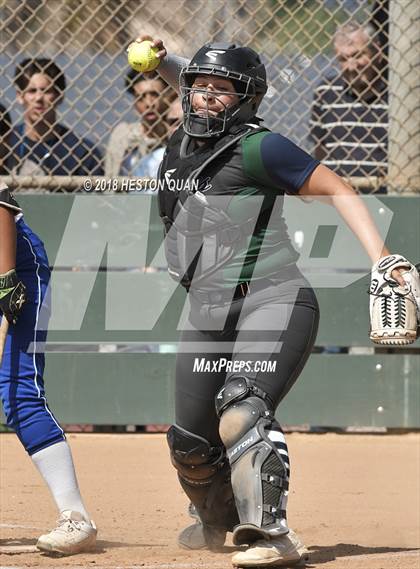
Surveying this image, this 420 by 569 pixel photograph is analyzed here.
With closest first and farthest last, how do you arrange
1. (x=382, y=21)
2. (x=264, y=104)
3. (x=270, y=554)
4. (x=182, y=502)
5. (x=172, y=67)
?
(x=270, y=554), (x=172, y=67), (x=182, y=502), (x=382, y=21), (x=264, y=104)

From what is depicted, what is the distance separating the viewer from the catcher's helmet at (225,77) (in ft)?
13.9

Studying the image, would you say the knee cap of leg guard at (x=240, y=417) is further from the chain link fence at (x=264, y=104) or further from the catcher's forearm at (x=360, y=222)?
the chain link fence at (x=264, y=104)

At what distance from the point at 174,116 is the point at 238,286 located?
135 inches

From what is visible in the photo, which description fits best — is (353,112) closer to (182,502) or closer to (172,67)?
(172,67)

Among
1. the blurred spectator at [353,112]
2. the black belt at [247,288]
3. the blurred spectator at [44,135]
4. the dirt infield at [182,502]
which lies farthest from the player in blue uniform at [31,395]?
the blurred spectator at [353,112]

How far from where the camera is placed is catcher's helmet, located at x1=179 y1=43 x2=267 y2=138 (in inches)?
167

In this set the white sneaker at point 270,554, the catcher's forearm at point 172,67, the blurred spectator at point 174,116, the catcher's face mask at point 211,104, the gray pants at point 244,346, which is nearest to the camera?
the white sneaker at point 270,554

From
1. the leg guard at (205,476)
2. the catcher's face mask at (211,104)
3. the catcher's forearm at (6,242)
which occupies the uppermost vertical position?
the catcher's face mask at (211,104)

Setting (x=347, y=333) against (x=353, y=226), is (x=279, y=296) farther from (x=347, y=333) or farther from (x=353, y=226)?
(x=347, y=333)

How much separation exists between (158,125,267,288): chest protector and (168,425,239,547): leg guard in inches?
24.3

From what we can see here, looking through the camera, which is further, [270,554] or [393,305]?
[270,554]

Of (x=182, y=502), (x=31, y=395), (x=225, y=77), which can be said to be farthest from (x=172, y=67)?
(x=182, y=502)

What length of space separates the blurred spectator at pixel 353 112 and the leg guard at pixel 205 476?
130 inches

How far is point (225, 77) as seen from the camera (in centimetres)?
424
